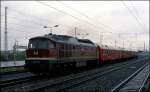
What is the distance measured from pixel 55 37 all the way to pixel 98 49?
19.6 metres

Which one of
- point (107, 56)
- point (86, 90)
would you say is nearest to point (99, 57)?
point (107, 56)

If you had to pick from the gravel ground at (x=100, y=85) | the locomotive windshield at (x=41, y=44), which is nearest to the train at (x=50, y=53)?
the locomotive windshield at (x=41, y=44)

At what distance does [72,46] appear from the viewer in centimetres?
2914

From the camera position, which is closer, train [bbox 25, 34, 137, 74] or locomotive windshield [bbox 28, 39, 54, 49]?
train [bbox 25, 34, 137, 74]

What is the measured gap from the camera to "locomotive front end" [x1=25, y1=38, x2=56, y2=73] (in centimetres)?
2305

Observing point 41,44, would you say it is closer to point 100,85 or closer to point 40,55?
point 40,55

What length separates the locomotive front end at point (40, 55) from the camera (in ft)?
75.6

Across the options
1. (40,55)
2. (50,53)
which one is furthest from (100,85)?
(40,55)

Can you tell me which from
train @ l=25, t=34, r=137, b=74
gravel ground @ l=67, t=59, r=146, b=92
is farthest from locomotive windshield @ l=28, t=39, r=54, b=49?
gravel ground @ l=67, t=59, r=146, b=92

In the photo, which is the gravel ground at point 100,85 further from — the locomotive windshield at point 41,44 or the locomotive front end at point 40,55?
the locomotive windshield at point 41,44

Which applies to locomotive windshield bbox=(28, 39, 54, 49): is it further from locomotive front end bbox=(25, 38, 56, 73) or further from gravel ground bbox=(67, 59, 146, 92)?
gravel ground bbox=(67, 59, 146, 92)

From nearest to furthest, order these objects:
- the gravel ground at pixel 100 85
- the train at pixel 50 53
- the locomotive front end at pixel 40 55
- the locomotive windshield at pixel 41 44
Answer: the gravel ground at pixel 100 85
the locomotive front end at pixel 40 55
the train at pixel 50 53
the locomotive windshield at pixel 41 44

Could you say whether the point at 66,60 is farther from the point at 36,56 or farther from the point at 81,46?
the point at 81,46

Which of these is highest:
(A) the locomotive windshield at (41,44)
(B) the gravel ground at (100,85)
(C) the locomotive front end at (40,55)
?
(A) the locomotive windshield at (41,44)
